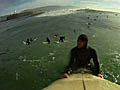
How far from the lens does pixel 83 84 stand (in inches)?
310

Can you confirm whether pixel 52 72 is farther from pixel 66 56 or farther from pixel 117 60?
pixel 117 60

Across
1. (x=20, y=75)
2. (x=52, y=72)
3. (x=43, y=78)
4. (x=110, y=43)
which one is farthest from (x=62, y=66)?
(x=110, y=43)

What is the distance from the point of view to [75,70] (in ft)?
31.1

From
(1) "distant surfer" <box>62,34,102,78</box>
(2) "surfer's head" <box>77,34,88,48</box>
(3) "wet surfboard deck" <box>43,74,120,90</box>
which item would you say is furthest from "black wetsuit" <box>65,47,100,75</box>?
(3) "wet surfboard deck" <box>43,74,120,90</box>

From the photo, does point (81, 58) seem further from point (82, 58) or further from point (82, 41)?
point (82, 41)

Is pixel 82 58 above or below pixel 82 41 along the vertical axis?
below

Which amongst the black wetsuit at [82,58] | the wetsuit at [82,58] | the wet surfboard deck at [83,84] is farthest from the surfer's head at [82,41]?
the wet surfboard deck at [83,84]

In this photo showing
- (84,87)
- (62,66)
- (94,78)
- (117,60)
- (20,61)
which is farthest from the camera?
(20,61)

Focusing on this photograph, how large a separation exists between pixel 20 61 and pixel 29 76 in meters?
4.05

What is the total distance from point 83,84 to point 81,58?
6.22 feet

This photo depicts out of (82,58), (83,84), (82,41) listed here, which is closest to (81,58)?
(82,58)

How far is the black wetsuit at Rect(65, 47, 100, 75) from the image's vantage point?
8906 mm

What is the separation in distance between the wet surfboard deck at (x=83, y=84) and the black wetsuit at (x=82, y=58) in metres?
0.81

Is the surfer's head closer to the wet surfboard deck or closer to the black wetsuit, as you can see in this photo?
the black wetsuit
